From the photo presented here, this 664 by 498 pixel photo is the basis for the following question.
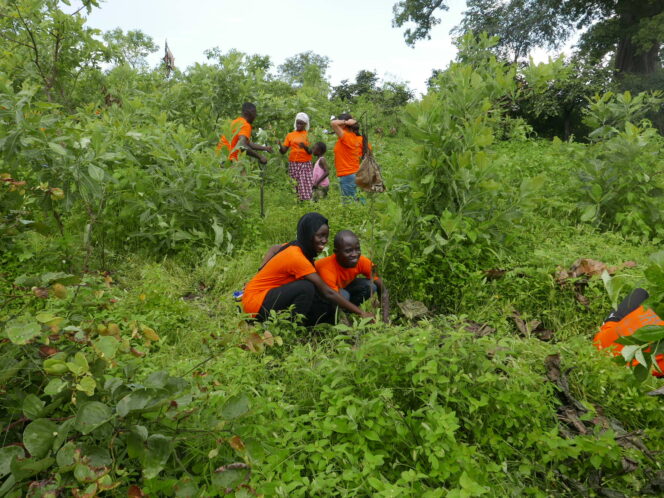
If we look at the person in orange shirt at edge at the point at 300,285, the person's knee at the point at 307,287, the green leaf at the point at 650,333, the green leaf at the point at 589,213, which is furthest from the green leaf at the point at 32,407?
the green leaf at the point at 589,213

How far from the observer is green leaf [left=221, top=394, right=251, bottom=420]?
1.55 meters

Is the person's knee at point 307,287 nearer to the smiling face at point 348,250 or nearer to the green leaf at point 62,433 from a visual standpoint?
the smiling face at point 348,250

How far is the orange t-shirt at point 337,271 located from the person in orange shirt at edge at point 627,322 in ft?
5.66

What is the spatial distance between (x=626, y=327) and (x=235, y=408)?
228 cm

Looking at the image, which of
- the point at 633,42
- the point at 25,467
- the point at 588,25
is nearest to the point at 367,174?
the point at 25,467

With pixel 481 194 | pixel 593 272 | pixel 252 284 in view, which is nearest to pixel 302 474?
pixel 252 284

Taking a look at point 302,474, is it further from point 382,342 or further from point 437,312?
point 437,312

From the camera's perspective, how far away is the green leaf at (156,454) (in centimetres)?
139

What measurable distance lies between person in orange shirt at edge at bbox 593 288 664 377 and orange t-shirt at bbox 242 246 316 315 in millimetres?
1996

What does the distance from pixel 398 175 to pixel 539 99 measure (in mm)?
11160

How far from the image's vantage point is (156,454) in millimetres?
1433

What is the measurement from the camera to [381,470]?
6.54 feet

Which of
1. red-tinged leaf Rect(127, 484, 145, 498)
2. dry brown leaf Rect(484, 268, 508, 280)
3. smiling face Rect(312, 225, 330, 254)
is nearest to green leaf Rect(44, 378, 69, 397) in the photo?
red-tinged leaf Rect(127, 484, 145, 498)

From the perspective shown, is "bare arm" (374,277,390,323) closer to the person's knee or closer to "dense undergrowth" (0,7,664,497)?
"dense undergrowth" (0,7,664,497)
